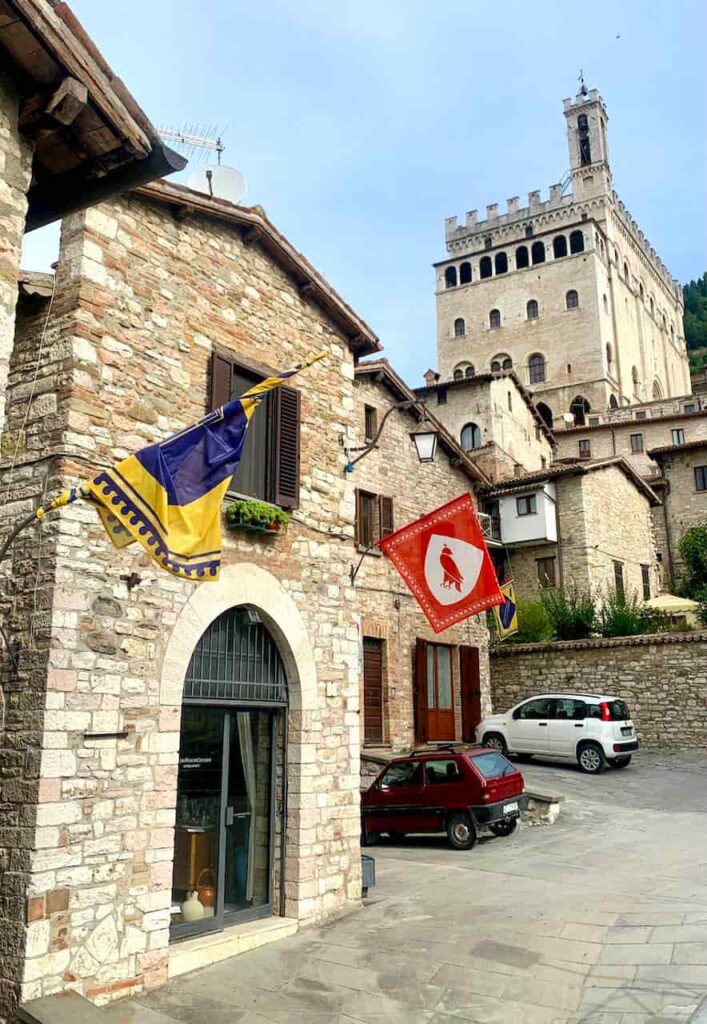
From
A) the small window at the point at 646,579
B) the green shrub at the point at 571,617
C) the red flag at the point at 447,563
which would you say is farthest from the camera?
the small window at the point at 646,579

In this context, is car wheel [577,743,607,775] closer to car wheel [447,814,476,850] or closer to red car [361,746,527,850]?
red car [361,746,527,850]

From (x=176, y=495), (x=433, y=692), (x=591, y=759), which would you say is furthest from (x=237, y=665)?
(x=433, y=692)

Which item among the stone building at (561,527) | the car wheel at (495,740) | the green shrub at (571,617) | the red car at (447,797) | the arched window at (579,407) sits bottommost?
the red car at (447,797)

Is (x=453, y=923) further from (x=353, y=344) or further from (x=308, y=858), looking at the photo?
(x=353, y=344)

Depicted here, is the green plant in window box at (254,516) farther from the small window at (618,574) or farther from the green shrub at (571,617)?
the small window at (618,574)

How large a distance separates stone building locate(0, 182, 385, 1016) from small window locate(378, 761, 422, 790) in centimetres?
397

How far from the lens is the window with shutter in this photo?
334 inches

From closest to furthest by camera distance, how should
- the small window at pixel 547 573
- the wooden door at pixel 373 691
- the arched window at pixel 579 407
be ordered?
1. the wooden door at pixel 373 691
2. the small window at pixel 547 573
3. the arched window at pixel 579 407

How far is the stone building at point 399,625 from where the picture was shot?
18.6m

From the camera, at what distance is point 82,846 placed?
630 cm

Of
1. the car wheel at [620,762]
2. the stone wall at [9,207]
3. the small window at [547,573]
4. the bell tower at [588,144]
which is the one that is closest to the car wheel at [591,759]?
the car wheel at [620,762]

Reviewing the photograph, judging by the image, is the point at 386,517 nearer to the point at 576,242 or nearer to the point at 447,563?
the point at 447,563

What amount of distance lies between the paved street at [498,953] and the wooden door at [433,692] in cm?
793

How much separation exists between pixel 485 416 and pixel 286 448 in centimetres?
2167
